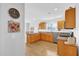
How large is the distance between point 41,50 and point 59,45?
293 mm

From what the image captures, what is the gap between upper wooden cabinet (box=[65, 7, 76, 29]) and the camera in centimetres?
201

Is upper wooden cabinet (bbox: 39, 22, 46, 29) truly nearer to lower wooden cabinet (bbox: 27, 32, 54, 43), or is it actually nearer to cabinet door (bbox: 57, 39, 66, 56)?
lower wooden cabinet (bbox: 27, 32, 54, 43)

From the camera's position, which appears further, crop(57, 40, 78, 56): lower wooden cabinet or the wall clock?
the wall clock

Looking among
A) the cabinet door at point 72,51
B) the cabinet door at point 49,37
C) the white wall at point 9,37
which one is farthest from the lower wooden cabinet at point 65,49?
the white wall at point 9,37

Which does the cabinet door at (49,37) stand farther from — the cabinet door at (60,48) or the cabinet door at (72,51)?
the cabinet door at (72,51)

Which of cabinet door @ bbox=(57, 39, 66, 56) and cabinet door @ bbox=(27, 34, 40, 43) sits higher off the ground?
cabinet door @ bbox=(27, 34, 40, 43)

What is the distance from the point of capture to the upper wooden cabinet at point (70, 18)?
6.61 feet

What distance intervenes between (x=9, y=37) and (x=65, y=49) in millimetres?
975

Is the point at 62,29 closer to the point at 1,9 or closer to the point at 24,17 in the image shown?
the point at 24,17

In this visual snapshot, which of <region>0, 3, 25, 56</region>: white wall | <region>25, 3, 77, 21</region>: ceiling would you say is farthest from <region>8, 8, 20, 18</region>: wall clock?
<region>25, 3, 77, 21</region>: ceiling

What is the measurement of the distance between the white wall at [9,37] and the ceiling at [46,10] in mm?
196

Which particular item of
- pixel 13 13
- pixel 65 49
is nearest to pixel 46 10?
pixel 13 13

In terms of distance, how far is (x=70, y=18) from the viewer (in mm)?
2041

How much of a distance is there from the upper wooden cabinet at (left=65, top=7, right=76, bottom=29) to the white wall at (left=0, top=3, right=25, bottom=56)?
0.73m
